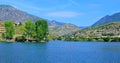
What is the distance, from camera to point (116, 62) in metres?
76.1

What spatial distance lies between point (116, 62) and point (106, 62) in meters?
2.41

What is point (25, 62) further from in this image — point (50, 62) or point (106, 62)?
point (106, 62)

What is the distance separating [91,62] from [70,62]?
198 inches

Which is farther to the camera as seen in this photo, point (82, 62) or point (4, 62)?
point (82, 62)

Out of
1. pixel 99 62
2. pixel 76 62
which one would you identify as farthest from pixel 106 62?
pixel 76 62

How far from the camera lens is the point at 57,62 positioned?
7588 cm

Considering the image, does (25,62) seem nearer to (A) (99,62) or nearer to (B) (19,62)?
(B) (19,62)

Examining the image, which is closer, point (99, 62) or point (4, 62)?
point (4, 62)

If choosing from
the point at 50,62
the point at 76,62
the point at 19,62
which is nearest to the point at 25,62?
the point at 19,62

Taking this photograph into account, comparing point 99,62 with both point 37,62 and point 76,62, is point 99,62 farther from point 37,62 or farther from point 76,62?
point 37,62

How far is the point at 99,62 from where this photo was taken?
3039 inches

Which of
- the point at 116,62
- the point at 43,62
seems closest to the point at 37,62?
the point at 43,62

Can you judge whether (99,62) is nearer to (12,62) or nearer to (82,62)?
(82,62)

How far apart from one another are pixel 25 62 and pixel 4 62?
4756 mm
